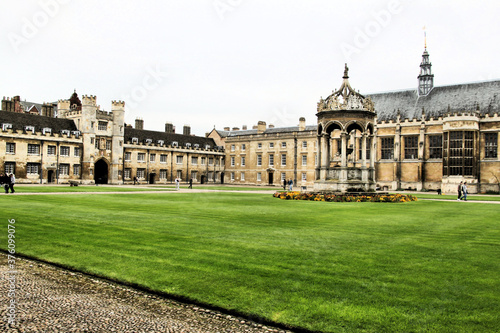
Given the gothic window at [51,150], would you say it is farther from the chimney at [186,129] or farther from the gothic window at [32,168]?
the chimney at [186,129]

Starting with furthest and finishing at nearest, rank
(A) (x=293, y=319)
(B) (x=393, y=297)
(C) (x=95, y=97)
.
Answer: (C) (x=95, y=97) → (B) (x=393, y=297) → (A) (x=293, y=319)

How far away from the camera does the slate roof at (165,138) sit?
228 ft

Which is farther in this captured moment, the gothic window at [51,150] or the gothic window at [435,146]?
the gothic window at [51,150]

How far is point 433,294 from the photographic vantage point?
630 centimetres

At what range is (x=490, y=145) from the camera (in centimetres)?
4884

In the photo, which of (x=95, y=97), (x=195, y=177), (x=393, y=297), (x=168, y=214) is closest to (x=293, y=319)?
(x=393, y=297)

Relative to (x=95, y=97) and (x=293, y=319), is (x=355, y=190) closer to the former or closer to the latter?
(x=293, y=319)

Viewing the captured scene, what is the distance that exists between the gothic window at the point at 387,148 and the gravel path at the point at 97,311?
5461 cm

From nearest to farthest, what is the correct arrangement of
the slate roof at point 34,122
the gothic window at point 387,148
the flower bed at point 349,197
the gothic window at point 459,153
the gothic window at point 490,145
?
1. the flower bed at point 349,197
2. the gothic window at point 490,145
3. the gothic window at point 459,153
4. the slate roof at point 34,122
5. the gothic window at point 387,148

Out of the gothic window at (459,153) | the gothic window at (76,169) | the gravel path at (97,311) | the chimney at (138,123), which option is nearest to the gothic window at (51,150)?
the gothic window at (76,169)

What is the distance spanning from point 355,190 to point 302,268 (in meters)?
23.9

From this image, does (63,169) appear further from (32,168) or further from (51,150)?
(32,168)

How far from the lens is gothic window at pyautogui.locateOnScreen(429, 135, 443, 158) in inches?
2062

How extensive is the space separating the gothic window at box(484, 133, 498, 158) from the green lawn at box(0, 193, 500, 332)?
132ft
